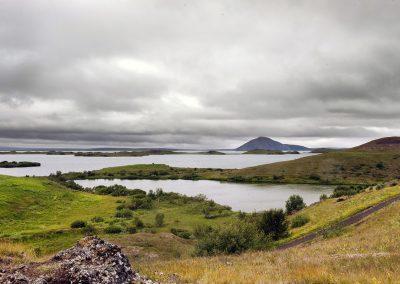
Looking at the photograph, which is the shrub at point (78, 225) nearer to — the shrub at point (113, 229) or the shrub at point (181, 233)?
the shrub at point (113, 229)

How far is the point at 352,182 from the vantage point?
143625mm

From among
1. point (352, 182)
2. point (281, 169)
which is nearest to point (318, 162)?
point (281, 169)

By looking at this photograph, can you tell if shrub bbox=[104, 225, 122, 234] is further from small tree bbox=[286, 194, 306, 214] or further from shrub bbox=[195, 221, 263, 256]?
small tree bbox=[286, 194, 306, 214]

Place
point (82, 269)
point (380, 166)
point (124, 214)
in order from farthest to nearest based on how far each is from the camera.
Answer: point (380, 166)
point (124, 214)
point (82, 269)

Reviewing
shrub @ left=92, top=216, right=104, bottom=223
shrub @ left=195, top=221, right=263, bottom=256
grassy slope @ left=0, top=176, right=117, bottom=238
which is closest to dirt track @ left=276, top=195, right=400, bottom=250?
shrub @ left=195, top=221, right=263, bottom=256

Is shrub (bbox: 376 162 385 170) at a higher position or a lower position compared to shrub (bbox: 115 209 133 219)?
higher

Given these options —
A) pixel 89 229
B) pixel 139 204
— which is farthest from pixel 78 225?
pixel 139 204

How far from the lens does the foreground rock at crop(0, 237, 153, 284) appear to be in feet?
31.2

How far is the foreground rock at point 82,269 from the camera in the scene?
9508 mm

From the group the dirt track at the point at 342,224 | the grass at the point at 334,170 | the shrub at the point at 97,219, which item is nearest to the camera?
the dirt track at the point at 342,224

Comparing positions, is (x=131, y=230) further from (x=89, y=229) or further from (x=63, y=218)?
(x=63, y=218)

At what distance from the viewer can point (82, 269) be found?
9828mm

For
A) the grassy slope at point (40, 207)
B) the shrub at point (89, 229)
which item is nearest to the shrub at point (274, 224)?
the shrub at point (89, 229)

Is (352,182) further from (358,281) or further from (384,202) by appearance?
(358,281)
